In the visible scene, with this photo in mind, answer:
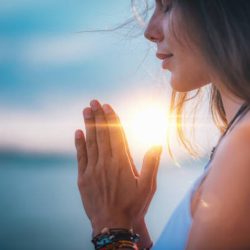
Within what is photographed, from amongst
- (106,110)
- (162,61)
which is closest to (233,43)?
(162,61)

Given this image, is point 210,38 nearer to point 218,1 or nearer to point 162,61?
point 218,1

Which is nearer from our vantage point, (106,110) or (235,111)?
(235,111)

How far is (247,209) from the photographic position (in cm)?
197

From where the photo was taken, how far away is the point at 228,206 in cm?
198

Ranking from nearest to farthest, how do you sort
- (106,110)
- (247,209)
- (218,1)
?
(247,209)
(218,1)
(106,110)

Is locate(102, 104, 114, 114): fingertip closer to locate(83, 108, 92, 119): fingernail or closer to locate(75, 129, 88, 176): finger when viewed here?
locate(83, 108, 92, 119): fingernail

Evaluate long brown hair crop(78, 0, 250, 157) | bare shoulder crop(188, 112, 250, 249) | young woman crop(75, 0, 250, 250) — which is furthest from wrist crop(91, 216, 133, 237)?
long brown hair crop(78, 0, 250, 157)

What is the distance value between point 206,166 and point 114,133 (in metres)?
0.56

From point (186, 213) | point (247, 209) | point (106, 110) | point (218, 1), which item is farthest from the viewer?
point (106, 110)

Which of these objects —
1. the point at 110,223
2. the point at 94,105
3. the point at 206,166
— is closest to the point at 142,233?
the point at 110,223

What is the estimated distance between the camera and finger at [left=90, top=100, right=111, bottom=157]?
2779mm

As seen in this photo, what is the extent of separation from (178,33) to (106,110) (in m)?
0.59

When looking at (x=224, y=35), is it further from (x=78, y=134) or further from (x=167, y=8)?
(x=78, y=134)

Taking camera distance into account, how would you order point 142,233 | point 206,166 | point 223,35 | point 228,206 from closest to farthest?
point 228,206, point 223,35, point 206,166, point 142,233
